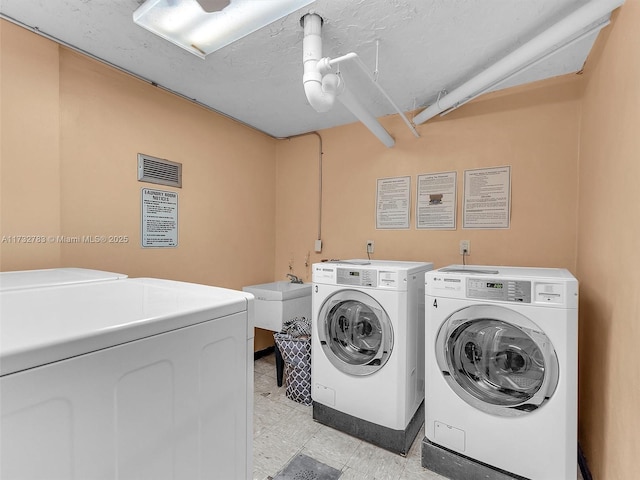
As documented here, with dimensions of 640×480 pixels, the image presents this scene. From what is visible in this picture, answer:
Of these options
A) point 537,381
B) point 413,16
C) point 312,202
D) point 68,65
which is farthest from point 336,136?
point 537,381

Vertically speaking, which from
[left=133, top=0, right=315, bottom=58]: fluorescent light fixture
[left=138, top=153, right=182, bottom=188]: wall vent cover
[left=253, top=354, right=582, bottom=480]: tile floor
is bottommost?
[left=253, top=354, right=582, bottom=480]: tile floor

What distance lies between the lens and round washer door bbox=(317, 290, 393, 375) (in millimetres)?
1918

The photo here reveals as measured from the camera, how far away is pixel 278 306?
2676mm

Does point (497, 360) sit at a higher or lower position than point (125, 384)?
lower

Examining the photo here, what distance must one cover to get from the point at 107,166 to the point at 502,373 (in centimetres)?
264

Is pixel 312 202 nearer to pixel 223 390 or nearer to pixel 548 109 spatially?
pixel 548 109

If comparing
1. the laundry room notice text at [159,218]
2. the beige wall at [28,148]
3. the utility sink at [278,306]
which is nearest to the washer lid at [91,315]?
the beige wall at [28,148]

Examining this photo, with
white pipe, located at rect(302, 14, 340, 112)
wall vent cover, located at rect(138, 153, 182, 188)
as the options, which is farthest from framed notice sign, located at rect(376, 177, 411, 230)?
wall vent cover, located at rect(138, 153, 182, 188)

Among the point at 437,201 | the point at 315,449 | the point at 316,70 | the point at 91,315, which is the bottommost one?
the point at 315,449

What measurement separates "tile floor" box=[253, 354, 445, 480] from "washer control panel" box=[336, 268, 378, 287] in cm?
100

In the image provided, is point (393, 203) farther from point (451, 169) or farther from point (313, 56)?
point (313, 56)

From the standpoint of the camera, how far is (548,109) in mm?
2170

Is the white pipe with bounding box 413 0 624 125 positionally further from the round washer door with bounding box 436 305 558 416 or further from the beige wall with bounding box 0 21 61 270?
the beige wall with bounding box 0 21 61 270

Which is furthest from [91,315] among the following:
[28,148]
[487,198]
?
[487,198]
